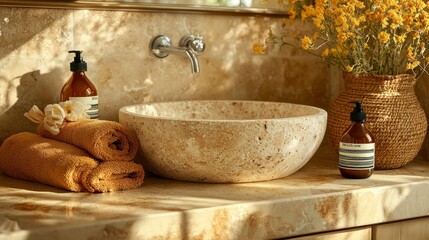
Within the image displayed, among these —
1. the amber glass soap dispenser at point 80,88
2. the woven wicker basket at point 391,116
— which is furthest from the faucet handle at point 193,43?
the woven wicker basket at point 391,116

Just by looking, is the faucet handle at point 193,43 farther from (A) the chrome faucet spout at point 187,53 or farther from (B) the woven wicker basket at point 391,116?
(B) the woven wicker basket at point 391,116

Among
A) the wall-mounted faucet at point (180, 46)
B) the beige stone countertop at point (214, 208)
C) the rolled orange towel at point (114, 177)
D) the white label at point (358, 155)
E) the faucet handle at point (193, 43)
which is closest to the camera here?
the beige stone countertop at point (214, 208)

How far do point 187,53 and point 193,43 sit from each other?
153 mm

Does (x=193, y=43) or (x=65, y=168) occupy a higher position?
(x=193, y=43)

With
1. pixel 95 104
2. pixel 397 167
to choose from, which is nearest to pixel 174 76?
pixel 95 104

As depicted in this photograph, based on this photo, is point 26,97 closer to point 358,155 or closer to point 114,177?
point 114,177

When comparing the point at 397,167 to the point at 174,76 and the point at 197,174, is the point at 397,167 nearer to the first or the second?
the point at 197,174

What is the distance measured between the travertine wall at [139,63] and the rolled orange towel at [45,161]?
6.4 inches

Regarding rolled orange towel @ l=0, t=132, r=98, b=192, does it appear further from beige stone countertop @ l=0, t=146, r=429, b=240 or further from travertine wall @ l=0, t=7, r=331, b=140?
travertine wall @ l=0, t=7, r=331, b=140

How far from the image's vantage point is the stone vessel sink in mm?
1246

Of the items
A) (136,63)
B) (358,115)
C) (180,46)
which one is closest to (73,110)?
(136,63)

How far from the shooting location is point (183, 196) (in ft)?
3.97

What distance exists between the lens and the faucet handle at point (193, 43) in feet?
5.54

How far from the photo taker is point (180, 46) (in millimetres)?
1695
